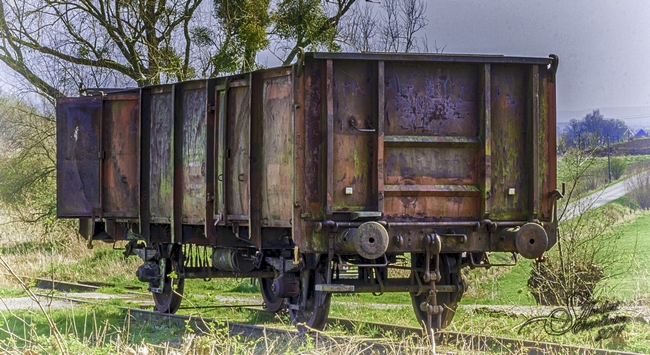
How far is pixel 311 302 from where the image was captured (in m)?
10.9

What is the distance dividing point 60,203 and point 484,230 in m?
7.18

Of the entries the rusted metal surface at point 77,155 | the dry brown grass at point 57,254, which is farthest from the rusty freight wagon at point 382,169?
the dry brown grass at point 57,254

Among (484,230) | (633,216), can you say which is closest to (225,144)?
(484,230)

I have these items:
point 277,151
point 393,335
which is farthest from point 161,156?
point 393,335

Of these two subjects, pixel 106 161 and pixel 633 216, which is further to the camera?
pixel 633 216

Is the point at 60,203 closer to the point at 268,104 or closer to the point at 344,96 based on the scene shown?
the point at 268,104

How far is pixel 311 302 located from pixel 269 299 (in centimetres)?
294

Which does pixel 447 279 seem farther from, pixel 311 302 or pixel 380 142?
pixel 380 142

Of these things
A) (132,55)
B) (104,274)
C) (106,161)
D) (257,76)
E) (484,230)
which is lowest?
(104,274)

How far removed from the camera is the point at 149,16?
70.9ft

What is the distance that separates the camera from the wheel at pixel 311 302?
34.4 ft

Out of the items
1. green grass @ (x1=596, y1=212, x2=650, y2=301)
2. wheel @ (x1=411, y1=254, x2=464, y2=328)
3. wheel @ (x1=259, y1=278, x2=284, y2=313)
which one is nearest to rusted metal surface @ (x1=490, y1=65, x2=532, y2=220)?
wheel @ (x1=411, y1=254, x2=464, y2=328)

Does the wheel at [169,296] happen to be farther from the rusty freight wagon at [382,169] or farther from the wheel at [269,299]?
the rusty freight wagon at [382,169]

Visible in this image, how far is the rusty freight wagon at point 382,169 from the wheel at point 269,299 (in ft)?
5.73
